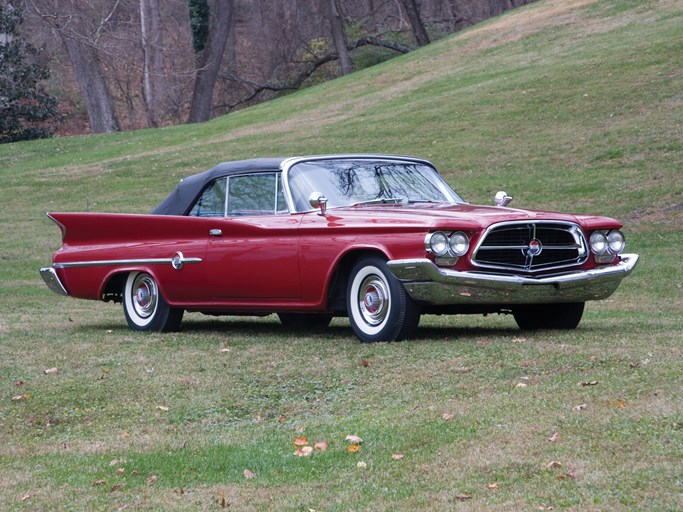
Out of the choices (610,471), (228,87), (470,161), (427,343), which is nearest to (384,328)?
(427,343)

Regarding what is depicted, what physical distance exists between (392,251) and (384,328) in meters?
0.61

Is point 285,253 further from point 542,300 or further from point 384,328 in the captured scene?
point 542,300

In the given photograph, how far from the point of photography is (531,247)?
8.45 m

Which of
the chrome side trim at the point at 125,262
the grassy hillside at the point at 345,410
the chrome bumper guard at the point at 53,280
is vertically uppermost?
the chrome side trim at the point at 125,262

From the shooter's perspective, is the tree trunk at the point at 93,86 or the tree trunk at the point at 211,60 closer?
the tree trunk at the point at 93,86

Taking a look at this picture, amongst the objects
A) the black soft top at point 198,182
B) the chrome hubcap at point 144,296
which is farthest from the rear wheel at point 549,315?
the chrome hubcap at point 144,296

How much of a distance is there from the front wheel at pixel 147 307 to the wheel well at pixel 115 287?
0.10 meters

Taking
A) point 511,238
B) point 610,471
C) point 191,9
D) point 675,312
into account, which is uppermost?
point 191,9

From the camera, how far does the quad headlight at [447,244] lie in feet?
26.6

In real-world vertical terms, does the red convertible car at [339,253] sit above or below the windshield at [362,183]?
below

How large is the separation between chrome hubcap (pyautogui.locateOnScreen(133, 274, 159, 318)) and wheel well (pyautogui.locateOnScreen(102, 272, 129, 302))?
0.55ft

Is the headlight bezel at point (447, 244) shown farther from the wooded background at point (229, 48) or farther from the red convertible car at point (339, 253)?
the wooded background at point (229, 48)

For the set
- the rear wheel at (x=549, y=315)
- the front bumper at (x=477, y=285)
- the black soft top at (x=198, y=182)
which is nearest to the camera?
the front bumper at (x=477, y=285)

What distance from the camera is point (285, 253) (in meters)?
9.08
